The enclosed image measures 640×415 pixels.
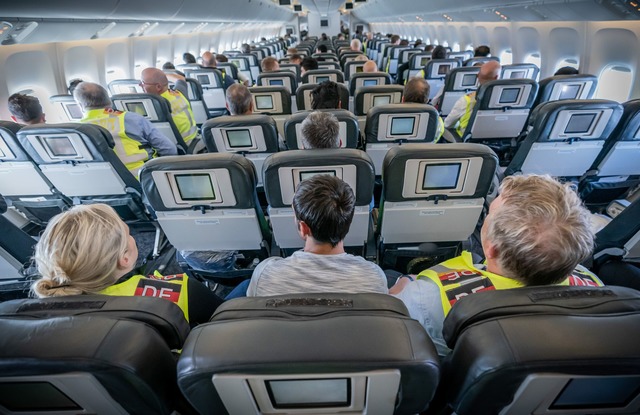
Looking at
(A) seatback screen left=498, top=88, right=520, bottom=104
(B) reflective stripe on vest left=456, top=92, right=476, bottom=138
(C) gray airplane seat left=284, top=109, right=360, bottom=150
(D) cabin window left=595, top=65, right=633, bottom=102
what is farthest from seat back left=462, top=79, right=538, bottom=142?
(D) cabin window left=595, top=65, right=633, bottom=102

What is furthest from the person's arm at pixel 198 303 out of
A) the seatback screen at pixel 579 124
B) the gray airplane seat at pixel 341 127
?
the seatback screen at pixel 579 124

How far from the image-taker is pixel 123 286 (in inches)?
46.8

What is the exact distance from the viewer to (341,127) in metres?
3.04

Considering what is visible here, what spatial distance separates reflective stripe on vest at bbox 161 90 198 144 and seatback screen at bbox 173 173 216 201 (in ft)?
10.2

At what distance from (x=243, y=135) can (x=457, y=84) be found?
444 centimetres

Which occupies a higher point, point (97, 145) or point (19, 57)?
point (19, 57)

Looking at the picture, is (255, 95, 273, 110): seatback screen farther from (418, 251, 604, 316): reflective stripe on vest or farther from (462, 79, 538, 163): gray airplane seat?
(418, 251, 604, 316): reflective stripe on vest

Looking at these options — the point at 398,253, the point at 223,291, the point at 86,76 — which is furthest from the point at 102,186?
the point at 86,76

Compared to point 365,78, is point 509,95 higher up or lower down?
higher up

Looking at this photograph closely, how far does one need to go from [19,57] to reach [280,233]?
6.33 m

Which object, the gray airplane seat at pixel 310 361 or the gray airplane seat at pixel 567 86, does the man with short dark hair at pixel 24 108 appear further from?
the gray airplane seat at pixel 567 86

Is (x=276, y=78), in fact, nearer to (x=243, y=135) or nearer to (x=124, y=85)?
(x=124, y=85)

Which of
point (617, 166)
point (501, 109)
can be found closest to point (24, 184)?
point (501, 109)

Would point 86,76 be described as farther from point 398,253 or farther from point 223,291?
point 398,253
